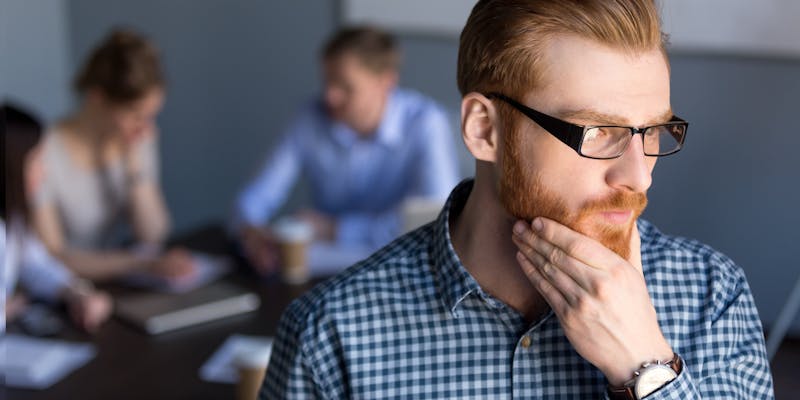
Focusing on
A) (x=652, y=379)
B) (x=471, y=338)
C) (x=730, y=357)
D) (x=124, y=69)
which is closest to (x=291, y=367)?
(x=471, y=338)

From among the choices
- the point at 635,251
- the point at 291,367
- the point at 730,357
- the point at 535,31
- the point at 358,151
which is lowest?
the point at 358,151

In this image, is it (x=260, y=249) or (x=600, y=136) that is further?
(x=260, y=249)

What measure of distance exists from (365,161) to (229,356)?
48.8 inches

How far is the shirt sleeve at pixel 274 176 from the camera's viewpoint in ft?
8.84

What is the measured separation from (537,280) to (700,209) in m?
0.48

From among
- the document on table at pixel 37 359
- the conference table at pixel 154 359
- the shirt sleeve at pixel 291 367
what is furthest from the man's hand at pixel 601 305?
the document on table at pixel 37 359

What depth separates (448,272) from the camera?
3.41 ft

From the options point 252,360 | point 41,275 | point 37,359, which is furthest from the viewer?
point 41,275

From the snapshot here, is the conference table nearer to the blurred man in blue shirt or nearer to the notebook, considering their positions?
the notebook

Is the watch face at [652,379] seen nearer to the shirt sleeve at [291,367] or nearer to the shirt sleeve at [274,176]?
the shirt sleeve at [291,367]

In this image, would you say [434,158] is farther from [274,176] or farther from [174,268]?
[174,268]

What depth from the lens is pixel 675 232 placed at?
47.4 inches

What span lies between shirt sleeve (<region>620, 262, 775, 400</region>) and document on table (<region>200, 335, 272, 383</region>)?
32.9 inches

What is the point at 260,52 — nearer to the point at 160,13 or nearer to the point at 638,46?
the point at 160,13
